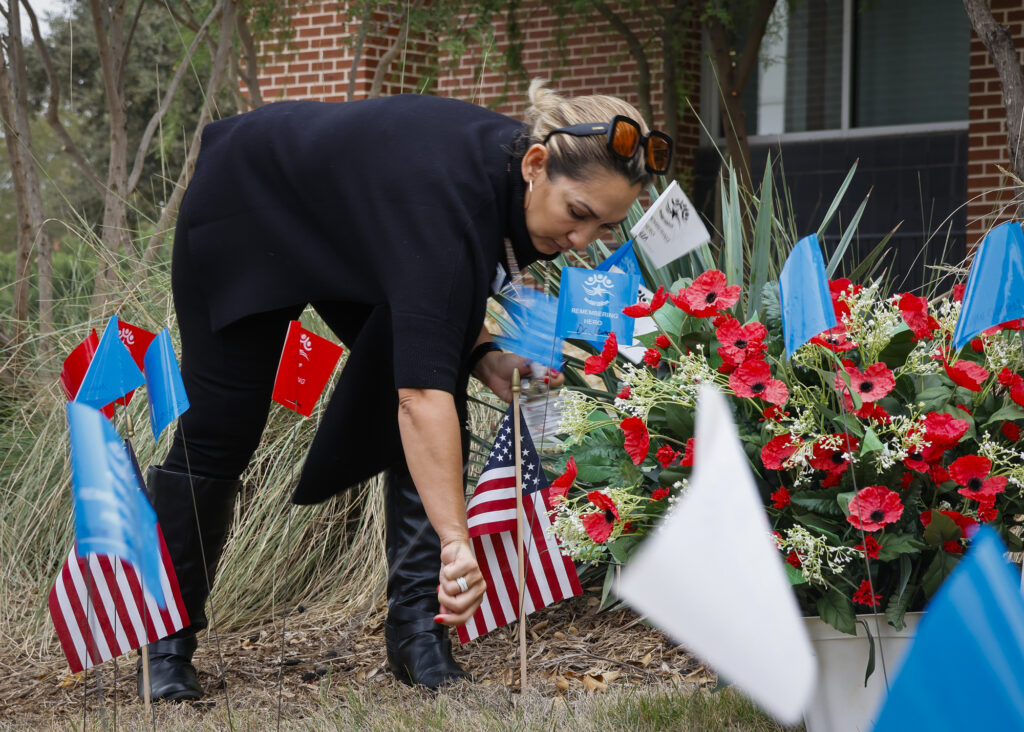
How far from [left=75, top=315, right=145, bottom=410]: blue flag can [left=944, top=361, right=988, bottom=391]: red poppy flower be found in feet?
5.54

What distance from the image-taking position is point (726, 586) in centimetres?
108

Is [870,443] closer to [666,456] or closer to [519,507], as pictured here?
[666,456]

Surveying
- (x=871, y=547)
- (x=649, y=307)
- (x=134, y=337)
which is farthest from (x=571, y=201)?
(x=134, y=337)

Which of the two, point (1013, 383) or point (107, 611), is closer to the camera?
point (1013, 383)

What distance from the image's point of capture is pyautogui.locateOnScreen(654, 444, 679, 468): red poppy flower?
7.63ft

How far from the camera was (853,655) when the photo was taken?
224 centimetres

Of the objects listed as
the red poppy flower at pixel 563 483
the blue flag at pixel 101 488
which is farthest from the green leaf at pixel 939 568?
the blue flag at pixel 101 488

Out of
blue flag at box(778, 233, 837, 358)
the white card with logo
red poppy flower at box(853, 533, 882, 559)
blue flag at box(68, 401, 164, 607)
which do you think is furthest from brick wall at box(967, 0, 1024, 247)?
blue flag at box(68, 401, 164, 607)

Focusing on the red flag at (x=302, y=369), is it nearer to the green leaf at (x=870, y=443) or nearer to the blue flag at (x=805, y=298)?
the blue flag at (x=805, y=298)

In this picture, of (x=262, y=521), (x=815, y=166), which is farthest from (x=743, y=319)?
(x=815, y=166)

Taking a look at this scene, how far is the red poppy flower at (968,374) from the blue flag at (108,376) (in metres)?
1.69

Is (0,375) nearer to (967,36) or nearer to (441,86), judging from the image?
(441,86)

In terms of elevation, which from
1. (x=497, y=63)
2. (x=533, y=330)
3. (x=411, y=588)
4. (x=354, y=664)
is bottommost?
(x=354, y=664)

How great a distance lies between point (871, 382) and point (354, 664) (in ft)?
6.47
